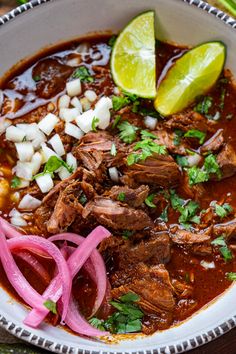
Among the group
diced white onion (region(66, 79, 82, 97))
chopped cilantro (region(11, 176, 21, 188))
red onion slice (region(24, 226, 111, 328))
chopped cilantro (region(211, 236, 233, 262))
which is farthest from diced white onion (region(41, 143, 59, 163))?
chopped cilantro (region(211, 236, 233, 262))

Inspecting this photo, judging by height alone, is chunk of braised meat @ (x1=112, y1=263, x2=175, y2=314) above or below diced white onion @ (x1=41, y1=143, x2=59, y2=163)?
below

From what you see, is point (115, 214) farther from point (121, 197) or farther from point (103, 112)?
point (103, 112)

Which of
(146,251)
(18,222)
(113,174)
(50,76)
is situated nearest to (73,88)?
(50,76)

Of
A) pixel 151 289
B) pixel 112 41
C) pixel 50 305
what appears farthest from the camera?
pixel 112 41

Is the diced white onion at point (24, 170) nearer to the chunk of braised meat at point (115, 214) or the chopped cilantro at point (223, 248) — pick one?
the chunk of braised meat at point (115, 214)

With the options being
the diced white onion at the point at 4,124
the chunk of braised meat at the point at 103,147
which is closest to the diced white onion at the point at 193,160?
the chunk of braised meat at the point at 103,147

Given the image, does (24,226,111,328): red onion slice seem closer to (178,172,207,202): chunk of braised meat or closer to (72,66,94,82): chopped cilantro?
(178,172,207,202): chunk of braised meat

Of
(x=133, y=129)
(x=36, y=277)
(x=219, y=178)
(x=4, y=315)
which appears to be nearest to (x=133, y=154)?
(x=133, y=129)
